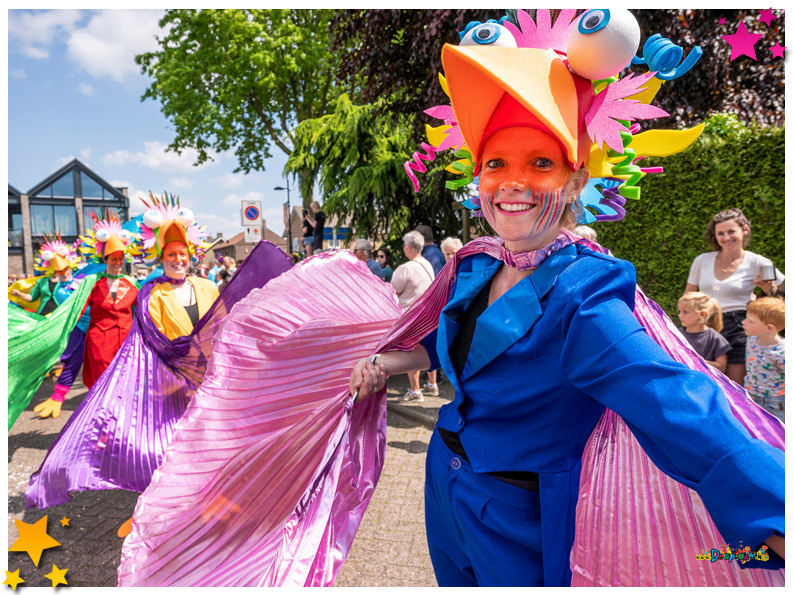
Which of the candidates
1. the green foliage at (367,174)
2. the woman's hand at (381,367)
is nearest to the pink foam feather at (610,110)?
the woman's hand at (381,367)

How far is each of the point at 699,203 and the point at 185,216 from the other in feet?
15.8

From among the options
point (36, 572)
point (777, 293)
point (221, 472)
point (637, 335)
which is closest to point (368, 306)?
point (221, 472)

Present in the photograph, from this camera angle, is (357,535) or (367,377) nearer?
(367,377)

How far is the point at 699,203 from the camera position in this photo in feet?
16.1

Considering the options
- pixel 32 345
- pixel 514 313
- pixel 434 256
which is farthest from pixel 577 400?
pixel 434 256

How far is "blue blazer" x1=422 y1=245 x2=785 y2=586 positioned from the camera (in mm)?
738

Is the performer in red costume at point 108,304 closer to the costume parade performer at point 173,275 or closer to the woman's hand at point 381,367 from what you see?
the costume parade performer at point 173,275

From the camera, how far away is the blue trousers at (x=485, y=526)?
1099 millimetres

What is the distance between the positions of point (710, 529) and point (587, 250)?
0.64 m

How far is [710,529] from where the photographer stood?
1.00 m

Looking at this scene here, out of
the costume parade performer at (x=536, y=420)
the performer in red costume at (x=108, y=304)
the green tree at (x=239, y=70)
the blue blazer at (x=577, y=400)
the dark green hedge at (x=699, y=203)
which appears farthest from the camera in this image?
the green tree at (x=239, y=70)

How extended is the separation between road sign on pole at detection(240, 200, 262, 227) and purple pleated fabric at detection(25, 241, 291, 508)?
674cm

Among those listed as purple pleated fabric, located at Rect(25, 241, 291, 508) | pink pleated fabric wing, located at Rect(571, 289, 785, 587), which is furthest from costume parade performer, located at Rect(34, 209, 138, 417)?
pink pleated fabric wing, located at Rect(571, 289, 785, 587)

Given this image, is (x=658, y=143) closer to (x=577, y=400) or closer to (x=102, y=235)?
(x=577, y=400)
